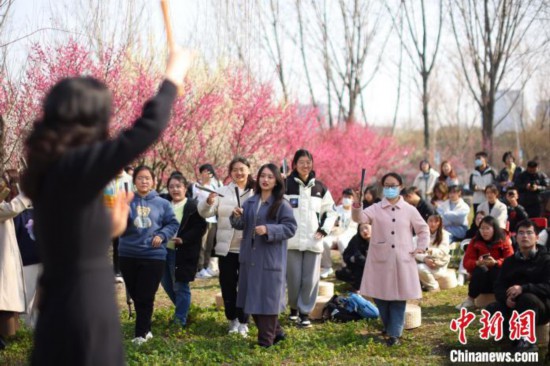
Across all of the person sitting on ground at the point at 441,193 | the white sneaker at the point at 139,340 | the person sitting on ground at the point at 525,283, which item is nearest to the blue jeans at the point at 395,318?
the person sitting on ground at the point at 525,283

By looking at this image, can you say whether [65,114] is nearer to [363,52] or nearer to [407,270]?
[407,270]

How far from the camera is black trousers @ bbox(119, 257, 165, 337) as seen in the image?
21.7 ft

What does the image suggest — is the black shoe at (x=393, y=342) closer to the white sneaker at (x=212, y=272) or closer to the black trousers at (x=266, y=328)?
the black trousers at (x=266, y=328)

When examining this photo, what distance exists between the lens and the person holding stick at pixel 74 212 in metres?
2.31

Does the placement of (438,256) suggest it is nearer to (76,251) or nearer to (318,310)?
(318,310)

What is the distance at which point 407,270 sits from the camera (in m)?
6.67

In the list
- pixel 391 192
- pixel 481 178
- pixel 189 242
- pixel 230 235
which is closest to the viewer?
pixel 391 192

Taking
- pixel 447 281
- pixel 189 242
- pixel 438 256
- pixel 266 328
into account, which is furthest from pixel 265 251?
pixel 447 281

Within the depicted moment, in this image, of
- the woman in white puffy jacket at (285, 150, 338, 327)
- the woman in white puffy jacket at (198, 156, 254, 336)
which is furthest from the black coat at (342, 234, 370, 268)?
the woman in white puffy jacket at (198, 156, 254, 336)

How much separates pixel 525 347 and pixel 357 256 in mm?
3687

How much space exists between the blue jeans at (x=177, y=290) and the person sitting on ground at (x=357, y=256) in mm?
2947

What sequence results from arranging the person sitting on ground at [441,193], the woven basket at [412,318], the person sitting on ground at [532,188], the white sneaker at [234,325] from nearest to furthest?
the white sneaker at [234,325] < the woven basket at [412,318] < the person sitting on ground at [441,193] < the person sitting on ground at [532,188]

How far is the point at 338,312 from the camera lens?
25.7 ft

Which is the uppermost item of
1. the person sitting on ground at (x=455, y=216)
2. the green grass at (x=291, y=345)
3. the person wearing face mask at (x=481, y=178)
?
the person wearing face mask at (x=481, y=178)
